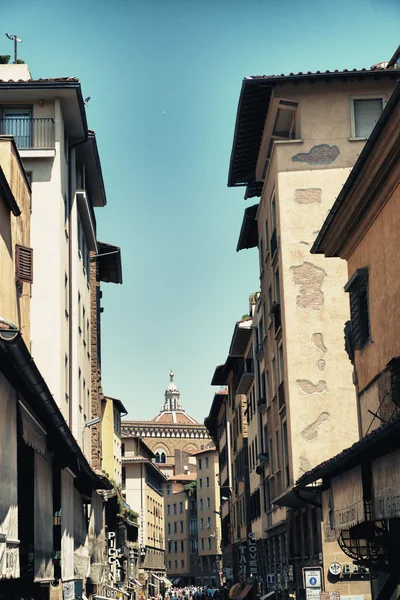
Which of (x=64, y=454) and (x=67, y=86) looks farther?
(x=67, y=86)

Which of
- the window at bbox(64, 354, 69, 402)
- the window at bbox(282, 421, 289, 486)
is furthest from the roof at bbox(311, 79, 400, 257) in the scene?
the window at bbox(64, 354, 69, 402)

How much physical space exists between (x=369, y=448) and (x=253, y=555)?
114 feet

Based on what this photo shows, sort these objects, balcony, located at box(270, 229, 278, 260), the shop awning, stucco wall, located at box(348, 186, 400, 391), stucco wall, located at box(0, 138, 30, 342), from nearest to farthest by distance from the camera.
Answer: stucco wall, located at box(348, 186, 400, 391), stucco wall, located at box(0, 138, 30, 342), balcony, located at box(270, 229, 278, 260), the shop awning

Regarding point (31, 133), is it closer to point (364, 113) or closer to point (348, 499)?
point (364, 113)

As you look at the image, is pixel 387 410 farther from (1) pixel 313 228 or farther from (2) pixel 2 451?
(1) pixel 313 228

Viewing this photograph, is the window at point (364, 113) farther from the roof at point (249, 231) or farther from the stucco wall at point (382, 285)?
the stucco wall at point (382, 285)

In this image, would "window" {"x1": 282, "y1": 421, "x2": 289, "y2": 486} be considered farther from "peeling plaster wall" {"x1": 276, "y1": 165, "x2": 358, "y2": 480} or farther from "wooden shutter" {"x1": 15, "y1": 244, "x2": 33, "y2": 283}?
"wooden shutter" {"x1": 15, "y1": 244, "x2": 33, "y2": 283}

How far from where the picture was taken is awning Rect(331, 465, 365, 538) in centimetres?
1748

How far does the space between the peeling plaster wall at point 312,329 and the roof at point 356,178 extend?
35.0 feet

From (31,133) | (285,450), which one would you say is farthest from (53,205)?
(285,450)

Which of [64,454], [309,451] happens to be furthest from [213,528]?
[64,454]

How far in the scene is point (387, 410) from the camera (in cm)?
1944

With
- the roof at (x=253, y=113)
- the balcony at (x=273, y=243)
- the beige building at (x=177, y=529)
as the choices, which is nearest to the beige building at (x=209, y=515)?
the beige building at (x=177, y=529)

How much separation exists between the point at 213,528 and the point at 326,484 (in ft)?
333
